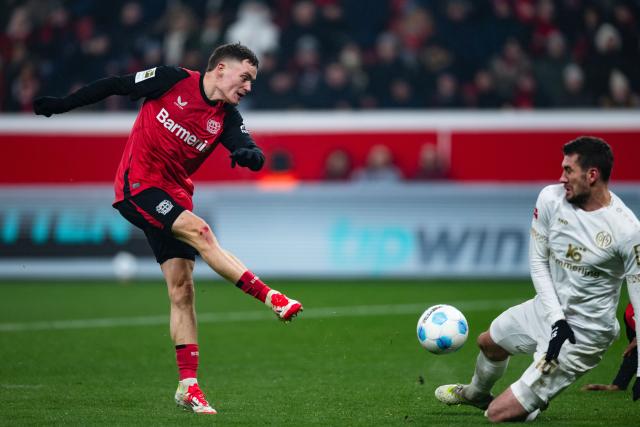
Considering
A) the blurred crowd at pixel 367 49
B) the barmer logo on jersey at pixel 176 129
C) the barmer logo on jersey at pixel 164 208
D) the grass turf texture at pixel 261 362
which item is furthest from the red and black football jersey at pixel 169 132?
the blurred crowd at pixel 367 49

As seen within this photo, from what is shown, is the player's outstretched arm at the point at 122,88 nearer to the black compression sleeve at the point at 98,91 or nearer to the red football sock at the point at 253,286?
the black compression sleeve at the point at 98,91

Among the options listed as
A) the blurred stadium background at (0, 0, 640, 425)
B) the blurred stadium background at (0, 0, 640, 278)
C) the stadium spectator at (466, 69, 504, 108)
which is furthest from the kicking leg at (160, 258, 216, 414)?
the stadium spectator at (466, 69, 504, 108)

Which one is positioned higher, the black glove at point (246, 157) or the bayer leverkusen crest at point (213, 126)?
the bayer leverkusen crest at point (213, 126)

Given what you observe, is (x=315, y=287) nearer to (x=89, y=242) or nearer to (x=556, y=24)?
(x=89, y=242)

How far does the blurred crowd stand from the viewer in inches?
690

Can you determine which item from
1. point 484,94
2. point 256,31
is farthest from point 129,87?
point 256,31

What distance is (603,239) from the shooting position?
19.5 ft

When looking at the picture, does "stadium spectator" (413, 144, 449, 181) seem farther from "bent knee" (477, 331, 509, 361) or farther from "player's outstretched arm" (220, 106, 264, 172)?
"bent knee" (477, 331, 509, 361)

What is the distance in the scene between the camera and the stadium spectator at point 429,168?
56.0 feet

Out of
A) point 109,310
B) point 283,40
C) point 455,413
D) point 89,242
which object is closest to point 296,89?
point 283,40

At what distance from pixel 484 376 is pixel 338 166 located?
10977 millimetres

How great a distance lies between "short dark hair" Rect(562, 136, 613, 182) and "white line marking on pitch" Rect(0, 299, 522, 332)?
550cm

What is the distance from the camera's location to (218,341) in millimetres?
10156

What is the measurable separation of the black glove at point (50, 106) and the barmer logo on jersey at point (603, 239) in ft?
11.1
